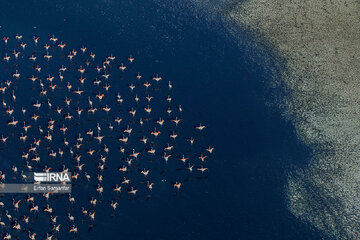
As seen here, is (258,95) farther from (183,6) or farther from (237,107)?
(183,6)

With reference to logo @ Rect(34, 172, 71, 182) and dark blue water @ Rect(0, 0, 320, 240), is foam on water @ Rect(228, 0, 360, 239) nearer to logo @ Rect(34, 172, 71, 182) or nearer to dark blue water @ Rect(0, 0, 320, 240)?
dark blue water @ Rect(0, 0, 320, 240)

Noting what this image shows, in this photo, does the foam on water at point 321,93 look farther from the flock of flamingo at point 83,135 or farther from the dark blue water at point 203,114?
the flock of flamingo at point 83,135

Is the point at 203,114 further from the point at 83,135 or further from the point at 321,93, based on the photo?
the point at 321,93

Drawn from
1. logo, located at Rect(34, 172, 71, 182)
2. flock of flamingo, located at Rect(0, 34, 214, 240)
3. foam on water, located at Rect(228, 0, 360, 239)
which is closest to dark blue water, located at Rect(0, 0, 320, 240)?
flock of flamingo, located at Rect(0, 34, 214, 240)

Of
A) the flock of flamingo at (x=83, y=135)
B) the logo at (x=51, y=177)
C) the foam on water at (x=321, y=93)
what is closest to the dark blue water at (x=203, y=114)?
the flock of flamingo at (x=83, y=135)

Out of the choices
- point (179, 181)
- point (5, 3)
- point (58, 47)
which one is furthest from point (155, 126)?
point (5, 3)

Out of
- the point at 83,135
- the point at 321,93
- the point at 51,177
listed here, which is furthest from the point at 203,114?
the point at 51,177
